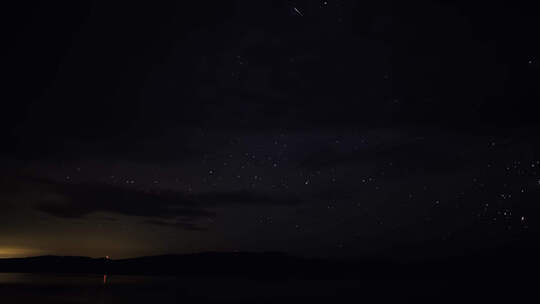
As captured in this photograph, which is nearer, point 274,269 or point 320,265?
point 274,269

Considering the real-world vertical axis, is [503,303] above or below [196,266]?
below

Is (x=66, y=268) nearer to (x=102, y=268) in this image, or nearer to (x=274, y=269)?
(x=102, y=268)

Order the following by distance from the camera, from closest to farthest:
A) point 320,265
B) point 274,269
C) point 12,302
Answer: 1. point 12,302
2. point 274,269
3. point 320,265

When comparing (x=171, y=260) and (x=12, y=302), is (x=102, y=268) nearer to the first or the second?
(x=171, y=260)

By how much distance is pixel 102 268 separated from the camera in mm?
125750

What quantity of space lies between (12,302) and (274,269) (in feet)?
319

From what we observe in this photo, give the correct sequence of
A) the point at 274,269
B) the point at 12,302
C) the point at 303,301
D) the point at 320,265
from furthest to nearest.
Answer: the point at 320,265
the point at 274,269
the point at 303,301
the point at 12,302

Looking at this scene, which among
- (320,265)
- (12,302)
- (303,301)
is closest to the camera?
(12,302)

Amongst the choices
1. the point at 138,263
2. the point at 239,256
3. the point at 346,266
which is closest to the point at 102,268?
the point at 138,263

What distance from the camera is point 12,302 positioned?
23.8 m

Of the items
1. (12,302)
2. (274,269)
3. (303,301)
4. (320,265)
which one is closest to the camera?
(12,302)

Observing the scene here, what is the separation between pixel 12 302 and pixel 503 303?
93.9 ft

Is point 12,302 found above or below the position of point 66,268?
below

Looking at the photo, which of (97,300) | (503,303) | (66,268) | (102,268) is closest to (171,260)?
(102,268)
